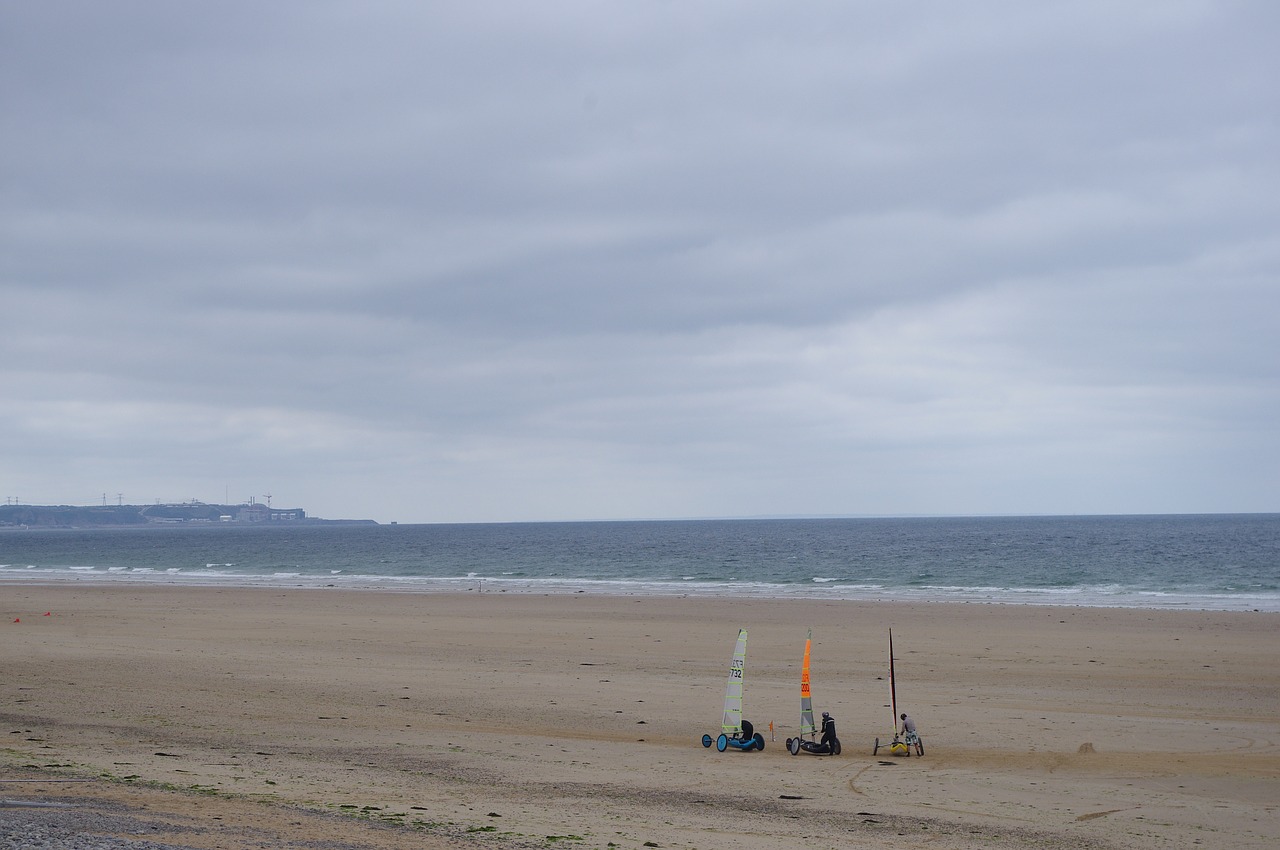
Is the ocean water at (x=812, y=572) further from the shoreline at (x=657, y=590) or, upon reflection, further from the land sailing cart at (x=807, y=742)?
the land sailing cart at (x=807, y=742)

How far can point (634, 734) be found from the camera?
14461 mm

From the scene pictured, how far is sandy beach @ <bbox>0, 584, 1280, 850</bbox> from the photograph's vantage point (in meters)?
9.27

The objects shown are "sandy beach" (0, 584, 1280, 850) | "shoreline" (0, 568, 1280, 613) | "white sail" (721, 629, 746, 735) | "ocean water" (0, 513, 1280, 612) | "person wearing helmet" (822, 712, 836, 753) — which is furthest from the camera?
"ocean water" (0, 513, 1280, 612)

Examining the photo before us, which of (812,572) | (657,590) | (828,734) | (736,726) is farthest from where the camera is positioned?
(812,572)

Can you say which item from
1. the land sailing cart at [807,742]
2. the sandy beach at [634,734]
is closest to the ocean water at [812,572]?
the sandy beach at [634,734]

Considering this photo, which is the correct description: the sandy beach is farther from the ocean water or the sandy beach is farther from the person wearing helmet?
the ocean water

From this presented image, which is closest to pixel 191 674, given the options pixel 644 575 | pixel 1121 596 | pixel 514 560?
pixel 1121 596

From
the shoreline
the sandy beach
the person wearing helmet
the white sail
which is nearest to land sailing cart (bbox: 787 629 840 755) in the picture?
the person wearing helmet

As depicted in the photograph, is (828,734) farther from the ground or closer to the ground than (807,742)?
farther from the ground

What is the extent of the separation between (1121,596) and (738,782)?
3557cm

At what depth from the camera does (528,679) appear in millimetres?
19234

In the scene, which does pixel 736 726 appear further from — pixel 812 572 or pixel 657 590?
pixel 812 572

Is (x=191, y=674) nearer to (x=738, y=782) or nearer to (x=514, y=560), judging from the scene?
(x=738, y=782)

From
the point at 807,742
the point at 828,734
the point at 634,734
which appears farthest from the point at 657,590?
the point at 828,734
